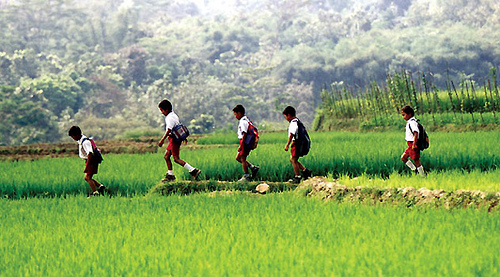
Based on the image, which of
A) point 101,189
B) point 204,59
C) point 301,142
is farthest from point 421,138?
point 204,59

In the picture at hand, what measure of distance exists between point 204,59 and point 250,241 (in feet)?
138

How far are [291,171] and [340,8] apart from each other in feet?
188

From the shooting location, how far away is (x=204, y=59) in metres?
46.3

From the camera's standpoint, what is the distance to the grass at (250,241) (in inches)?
164

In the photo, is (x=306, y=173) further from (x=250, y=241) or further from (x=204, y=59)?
(x=204, y=59)

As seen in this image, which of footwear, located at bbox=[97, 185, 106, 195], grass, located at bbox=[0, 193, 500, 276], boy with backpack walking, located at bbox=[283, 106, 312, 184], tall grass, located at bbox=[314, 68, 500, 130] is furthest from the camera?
tall grass, located at bbox=[314, 68, 500, 130]

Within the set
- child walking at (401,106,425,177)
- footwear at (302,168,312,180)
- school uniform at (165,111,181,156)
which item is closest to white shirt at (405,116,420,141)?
child walking at (401,106,425,177)

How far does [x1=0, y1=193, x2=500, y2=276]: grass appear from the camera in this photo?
13.6 ft

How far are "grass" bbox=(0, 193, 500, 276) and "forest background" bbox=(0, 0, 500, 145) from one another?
2197cm

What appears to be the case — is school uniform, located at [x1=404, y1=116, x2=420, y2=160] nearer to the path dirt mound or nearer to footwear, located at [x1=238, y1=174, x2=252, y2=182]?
the path dirt mound

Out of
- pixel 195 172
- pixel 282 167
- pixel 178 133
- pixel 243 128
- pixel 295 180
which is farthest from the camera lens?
pixel 282 167

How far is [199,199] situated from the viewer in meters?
7.70

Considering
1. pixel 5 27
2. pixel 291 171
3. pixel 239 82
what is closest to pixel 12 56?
pixel 5 27

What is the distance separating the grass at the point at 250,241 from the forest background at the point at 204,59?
21972 mm
